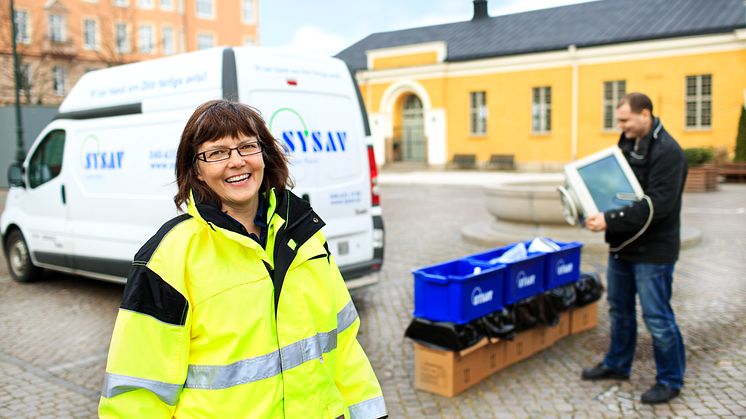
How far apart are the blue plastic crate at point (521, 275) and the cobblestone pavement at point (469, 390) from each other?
1.84 ft

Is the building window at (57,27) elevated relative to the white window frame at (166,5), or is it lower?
lower

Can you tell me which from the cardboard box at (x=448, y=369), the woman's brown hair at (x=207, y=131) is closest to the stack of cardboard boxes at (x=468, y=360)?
the cardboard box at (x=448, y=369)

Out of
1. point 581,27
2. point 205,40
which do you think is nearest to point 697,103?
point 581,27

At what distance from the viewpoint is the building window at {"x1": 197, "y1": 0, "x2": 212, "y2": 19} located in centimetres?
5762

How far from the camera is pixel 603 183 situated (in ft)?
15.8

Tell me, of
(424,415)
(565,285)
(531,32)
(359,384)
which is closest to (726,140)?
(531,32)

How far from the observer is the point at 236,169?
212 centimetres

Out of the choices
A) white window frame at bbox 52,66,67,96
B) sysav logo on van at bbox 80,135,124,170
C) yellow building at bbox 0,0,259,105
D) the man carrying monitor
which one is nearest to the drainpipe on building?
yellow building at bbox 0,0,259,105

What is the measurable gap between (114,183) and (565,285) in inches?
187

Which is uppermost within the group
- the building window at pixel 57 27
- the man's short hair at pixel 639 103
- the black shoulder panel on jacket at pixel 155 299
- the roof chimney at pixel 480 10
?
the building window at pixel 57 27

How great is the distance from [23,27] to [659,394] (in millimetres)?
48498

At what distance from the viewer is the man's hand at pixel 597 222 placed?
4652 millimetres

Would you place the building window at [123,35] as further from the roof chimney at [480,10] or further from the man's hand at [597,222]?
the man's hand at [597,222]

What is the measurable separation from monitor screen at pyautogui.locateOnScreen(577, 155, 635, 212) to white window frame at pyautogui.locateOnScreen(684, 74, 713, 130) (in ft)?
89.3
